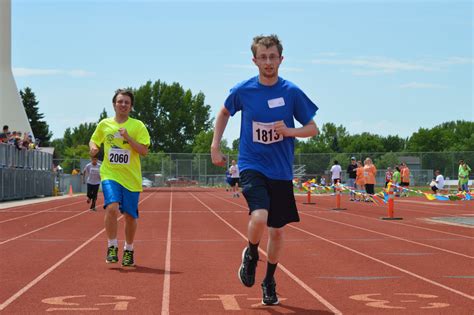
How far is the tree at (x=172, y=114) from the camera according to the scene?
112 meters

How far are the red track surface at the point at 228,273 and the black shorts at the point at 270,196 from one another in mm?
734

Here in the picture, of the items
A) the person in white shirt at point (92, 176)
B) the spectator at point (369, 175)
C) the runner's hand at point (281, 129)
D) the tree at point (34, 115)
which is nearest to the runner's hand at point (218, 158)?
the runner's hand at point (281, 129)

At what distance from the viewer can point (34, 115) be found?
10169 centimetres

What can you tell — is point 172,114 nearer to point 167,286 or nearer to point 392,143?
point 392,143

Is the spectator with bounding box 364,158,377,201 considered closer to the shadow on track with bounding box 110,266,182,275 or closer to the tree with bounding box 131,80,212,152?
the shadow on track with bounding box 110,266,182,275

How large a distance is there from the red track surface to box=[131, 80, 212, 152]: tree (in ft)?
319

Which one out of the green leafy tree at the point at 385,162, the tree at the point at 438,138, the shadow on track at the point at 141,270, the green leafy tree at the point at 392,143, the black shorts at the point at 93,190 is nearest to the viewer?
the shadow on track at the point at 141,270

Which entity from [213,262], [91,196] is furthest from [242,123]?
[91,196]

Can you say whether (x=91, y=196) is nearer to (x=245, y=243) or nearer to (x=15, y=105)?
(x=245, y=243)

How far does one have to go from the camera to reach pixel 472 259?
32.8 feet

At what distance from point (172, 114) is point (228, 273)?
346 ft

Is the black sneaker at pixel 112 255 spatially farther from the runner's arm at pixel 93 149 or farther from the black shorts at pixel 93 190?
the black shorts at pixel 93 190

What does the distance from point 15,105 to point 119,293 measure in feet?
159

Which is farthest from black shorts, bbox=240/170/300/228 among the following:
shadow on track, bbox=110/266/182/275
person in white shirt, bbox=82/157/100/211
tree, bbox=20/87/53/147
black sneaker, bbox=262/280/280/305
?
tree, bbox=20/87/53/147
